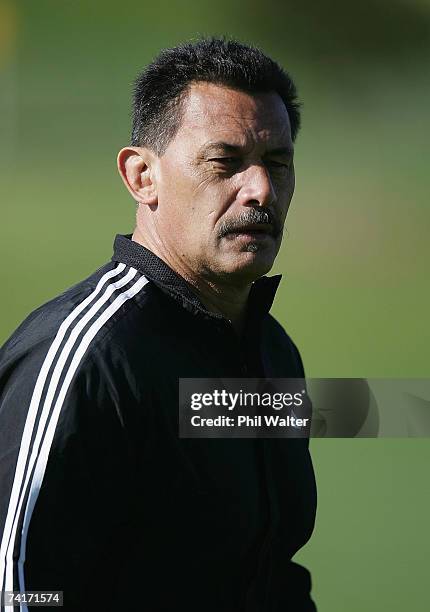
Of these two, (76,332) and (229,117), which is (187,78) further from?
(76,332)

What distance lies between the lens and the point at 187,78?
44.9 inches

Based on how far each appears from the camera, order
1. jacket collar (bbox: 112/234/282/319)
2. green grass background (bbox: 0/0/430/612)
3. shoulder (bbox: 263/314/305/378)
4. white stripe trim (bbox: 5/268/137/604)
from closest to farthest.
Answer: white stripe trim (bbox: 5/268/137/604) < jacket collar (bbox: 112/234/282/319) < shoulder (bbox: 263/314/305/378) < green grass background (bbox: 0/0/430/612)

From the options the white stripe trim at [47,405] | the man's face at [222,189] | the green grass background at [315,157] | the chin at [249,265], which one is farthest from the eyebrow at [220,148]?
the green grass background at [315,157]

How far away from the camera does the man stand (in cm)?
88

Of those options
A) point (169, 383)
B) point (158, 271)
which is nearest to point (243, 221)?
point (158, 271)

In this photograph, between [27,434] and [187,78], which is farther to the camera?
[187,78]

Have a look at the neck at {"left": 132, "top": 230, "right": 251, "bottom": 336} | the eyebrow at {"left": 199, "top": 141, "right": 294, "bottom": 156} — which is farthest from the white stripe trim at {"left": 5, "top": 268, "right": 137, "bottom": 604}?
the eyebrow at {"left": 199, "top": 141, "right": 294, "bottom": 156}

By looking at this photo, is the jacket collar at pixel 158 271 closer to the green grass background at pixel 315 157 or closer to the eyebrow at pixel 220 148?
the eyebrow at pixel 220 148

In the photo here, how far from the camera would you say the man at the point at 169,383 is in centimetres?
88

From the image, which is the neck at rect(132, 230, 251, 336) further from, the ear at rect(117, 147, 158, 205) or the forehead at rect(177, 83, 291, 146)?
the forehead at rect(177, 83, 291, 146)

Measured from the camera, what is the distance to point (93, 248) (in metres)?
3.17

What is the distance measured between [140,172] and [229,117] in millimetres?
154

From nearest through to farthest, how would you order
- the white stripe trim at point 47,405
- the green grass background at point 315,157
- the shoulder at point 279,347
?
the white stripe trim at point 47,405
the shoulder at point 279,347
the green grass background at point 315,157

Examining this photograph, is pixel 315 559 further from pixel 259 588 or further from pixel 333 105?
pixel 333 105
